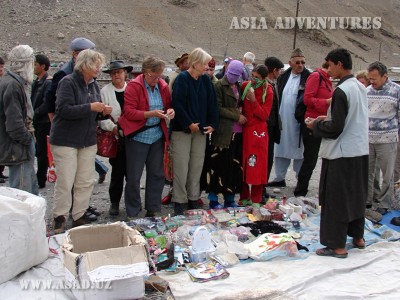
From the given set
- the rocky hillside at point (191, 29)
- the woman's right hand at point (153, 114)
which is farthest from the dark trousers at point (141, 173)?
the rocky hillside at point (191, 29)

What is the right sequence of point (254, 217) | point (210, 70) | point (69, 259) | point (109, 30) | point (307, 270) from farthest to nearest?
point (109, 30) → point (210, 70) → point (254, 217) → point (307, 270) → point (69, 259)

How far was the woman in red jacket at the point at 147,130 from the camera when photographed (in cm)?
515

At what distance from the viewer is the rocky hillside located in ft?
117

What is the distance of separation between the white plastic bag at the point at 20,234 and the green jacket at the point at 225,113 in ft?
7.72

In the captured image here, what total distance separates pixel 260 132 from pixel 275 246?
1.74 m

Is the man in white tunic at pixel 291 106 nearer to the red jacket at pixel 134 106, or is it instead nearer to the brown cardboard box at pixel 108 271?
the red jacket at pixel 134 106

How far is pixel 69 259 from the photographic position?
352 cm

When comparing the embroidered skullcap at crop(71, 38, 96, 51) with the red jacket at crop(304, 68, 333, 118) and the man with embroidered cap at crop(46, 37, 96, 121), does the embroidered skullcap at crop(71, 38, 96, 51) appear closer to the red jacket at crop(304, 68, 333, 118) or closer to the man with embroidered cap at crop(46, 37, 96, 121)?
the man with embroidered cap at crop(46, 37, 96, 121)

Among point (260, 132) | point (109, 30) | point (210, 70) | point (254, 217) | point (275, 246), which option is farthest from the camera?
point (109, 30)

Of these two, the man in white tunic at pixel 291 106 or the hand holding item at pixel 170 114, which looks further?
the man in white tunic at pixel 291 106

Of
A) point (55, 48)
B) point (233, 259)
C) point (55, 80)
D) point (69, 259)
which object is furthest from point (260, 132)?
point (55, 48)

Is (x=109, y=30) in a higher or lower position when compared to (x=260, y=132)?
higher

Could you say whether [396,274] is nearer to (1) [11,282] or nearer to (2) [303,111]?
(2) [303,111]

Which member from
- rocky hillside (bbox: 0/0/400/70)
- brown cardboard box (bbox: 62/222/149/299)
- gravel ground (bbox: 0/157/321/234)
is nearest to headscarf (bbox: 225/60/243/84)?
gravel ground (bbox: 0/157/321/234)
